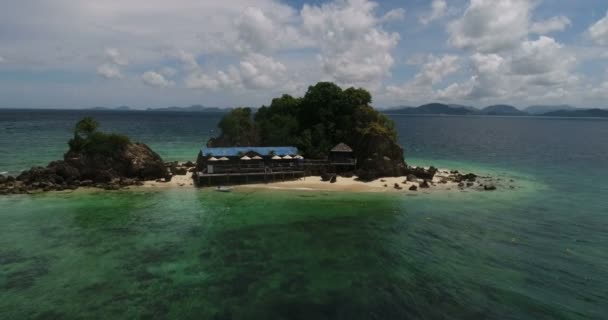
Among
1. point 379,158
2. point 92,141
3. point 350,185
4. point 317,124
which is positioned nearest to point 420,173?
point 379,158

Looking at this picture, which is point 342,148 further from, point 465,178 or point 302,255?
point 302,255

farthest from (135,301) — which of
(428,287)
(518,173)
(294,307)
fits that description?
(518,173)

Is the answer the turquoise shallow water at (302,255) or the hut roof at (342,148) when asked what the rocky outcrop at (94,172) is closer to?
the turquoise shallow water at (302,255)

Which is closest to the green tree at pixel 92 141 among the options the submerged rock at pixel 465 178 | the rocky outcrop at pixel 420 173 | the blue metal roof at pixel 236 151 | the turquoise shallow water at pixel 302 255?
the turquoise shallow water at pixel 302 255

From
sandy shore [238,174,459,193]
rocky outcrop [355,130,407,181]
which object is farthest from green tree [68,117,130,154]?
rocky outcrop [355,130,407,181]

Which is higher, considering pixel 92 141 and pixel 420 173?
pixel 92 141

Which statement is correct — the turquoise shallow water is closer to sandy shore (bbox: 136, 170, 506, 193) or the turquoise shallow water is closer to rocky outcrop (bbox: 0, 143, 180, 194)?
sandy shore (bbox: 136, 170, 506, 193)
